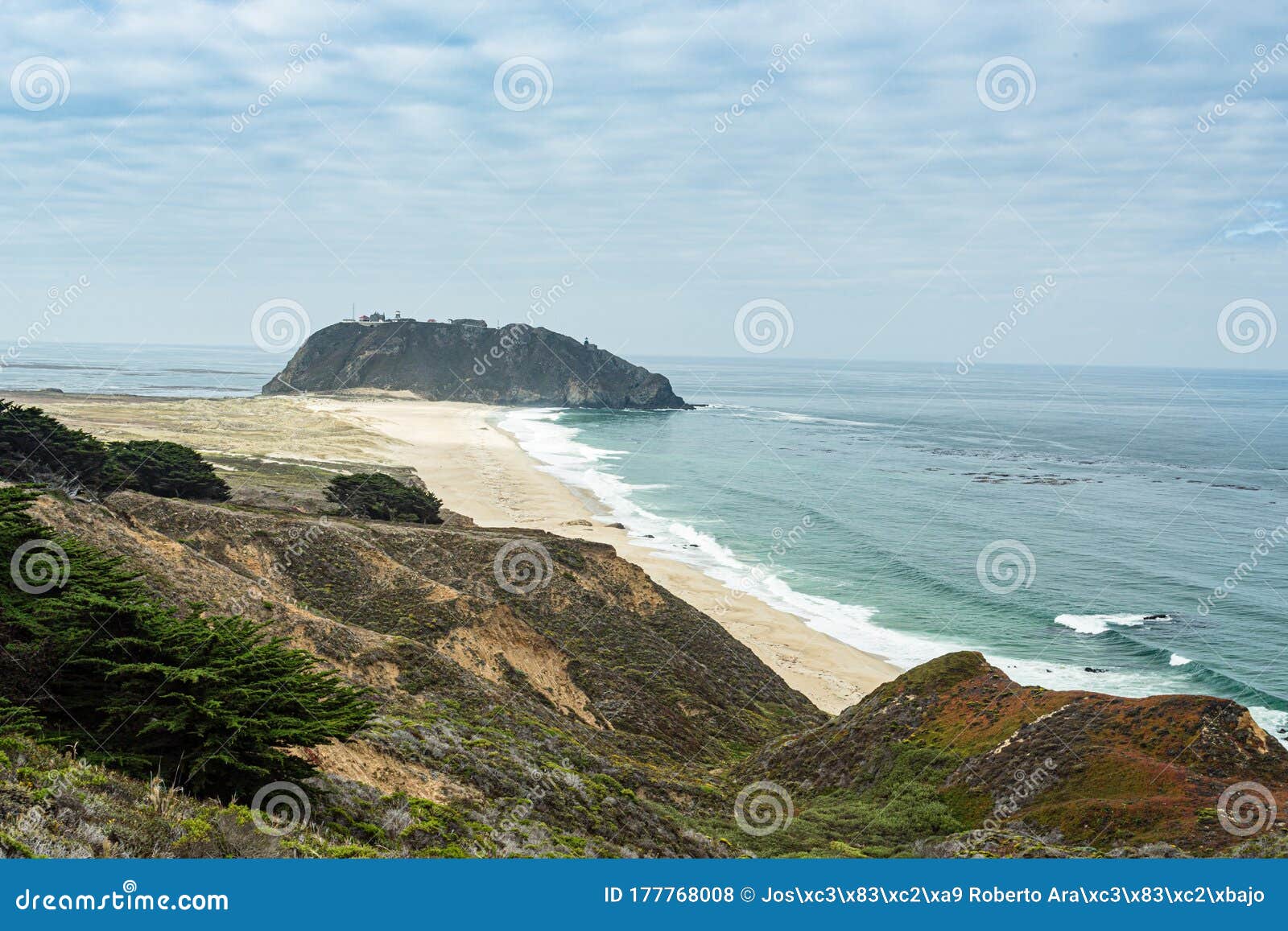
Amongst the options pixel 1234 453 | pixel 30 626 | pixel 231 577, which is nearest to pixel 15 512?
pixel 30 626

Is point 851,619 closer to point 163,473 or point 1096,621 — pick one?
point 1096,621

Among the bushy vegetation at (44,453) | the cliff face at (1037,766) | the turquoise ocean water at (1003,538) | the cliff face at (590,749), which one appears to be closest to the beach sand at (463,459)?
the turquoise ocean water at (1003,538)

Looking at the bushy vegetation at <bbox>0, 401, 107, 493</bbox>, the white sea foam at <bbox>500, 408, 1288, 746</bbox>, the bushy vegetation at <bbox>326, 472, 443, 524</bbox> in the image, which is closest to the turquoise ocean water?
the white sea foam at <bbox>500, 408, 1288, 746</bbox>

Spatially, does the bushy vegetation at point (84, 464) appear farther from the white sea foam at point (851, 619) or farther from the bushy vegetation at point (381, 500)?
the white sea foam at point (851, 619)

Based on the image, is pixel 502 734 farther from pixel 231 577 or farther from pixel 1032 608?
pixel 1032 608

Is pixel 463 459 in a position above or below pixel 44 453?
above

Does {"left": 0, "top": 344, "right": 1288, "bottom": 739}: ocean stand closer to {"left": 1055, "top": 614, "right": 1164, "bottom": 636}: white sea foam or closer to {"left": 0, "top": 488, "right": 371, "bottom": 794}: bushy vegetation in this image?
{"left": 1055, "top": 614, "right": 1164, "bottom": 636}: white sea foam

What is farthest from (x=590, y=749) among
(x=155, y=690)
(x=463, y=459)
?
(x=463, y=459)
